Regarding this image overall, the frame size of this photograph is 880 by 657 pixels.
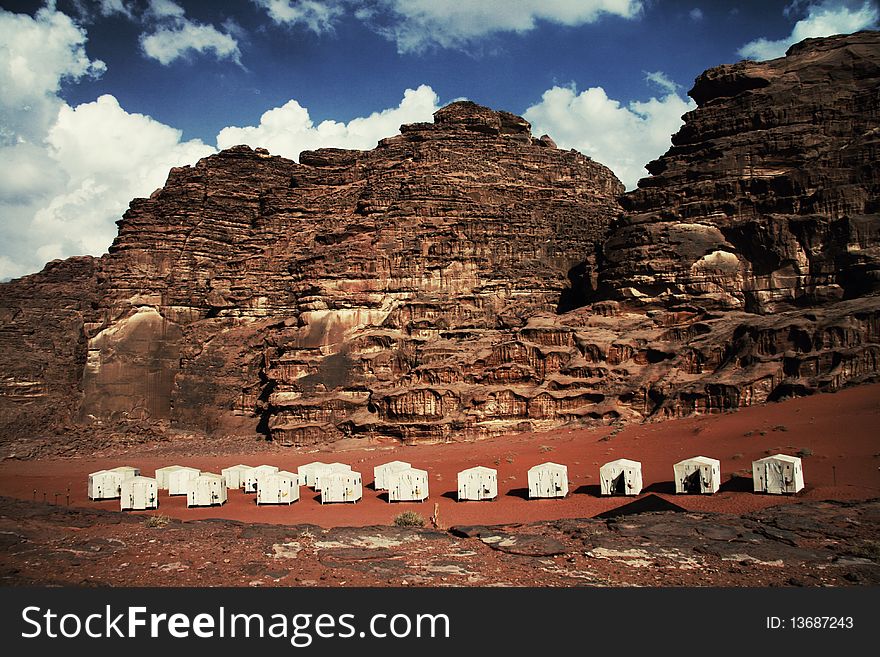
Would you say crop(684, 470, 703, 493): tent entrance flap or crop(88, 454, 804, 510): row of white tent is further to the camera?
crop(88, 454, 804, 510): row of white tent

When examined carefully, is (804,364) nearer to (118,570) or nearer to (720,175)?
(720,175)

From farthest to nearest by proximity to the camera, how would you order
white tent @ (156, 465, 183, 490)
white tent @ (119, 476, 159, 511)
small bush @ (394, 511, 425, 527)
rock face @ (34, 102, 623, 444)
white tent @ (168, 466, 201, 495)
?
rock face @ (34, 102, 623, 444), white tent @ (156, 465, 183, 490), white tent @ (168, 466, 201, 495), white tent @ (119, 476, 159, 511), small bush @ (394, 511, 425, 527)

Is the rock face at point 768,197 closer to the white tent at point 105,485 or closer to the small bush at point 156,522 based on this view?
the white tent at point 105,485

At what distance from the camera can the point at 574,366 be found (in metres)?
52.8

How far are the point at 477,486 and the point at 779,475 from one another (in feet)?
38.9

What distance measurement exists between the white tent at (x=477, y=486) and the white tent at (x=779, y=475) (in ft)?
34.4

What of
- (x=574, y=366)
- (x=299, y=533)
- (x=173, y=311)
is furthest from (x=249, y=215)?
(x=299, y=533)

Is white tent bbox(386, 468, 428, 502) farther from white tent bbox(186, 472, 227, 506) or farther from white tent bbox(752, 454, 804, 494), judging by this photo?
white tent bbox(752, 454, 804, 494)

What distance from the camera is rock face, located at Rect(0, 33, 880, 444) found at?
50906mm

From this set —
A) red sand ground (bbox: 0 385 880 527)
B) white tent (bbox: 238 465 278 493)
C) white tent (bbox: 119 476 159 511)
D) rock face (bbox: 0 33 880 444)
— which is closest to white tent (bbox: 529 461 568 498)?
red sand ground (bbox: 0 385 880 527)

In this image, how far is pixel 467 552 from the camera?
→ 18.0 meters

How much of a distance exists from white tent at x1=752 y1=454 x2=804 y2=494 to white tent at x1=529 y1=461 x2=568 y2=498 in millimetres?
7649

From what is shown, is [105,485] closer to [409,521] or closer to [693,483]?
[409,521]

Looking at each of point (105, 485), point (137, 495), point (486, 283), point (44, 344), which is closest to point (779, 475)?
point (137, 495)
